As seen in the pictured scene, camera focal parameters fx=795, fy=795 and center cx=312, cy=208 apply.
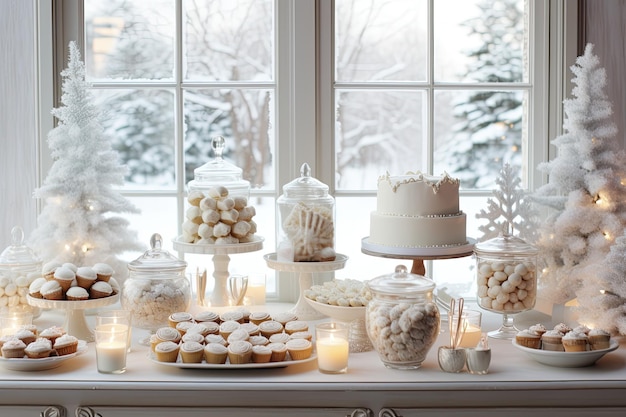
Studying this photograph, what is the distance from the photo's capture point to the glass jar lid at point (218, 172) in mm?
2516

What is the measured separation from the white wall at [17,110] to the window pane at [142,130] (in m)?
0.23

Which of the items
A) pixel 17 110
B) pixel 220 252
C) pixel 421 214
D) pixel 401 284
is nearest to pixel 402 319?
pixel 401 284

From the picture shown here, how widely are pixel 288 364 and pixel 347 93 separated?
109 centimetres

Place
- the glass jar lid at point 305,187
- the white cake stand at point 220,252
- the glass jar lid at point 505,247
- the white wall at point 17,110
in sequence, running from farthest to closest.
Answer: the white wall at point 17,110 < the glass jar lid at point 305,187 < the white cake stand at point 220,252 < the glass jar lid at point 505,247

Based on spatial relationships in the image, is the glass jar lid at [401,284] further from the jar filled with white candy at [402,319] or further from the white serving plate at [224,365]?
the white serving plate at [224,365]

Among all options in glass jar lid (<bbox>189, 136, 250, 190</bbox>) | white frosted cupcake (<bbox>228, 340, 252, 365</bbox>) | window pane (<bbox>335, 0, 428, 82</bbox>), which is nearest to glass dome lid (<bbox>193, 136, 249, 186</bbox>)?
glass jar lid (<bbox>189, 136, 250, 190</bbox>)

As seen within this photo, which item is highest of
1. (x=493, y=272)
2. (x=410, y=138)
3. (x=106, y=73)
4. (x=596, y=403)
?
(x=106, y=73)

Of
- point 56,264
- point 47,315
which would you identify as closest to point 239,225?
point 56,264

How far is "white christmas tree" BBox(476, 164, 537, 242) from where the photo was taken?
2.51 m

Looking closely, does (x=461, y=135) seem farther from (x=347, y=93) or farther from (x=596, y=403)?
(x=596, y=403)

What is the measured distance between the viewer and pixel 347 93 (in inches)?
106

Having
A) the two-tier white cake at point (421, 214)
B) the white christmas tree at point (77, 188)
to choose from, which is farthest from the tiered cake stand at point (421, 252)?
the white christmas tree at point (77, 188)

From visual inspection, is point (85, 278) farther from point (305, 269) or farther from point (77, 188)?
point (305, 269)

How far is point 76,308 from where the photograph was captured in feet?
7.00
